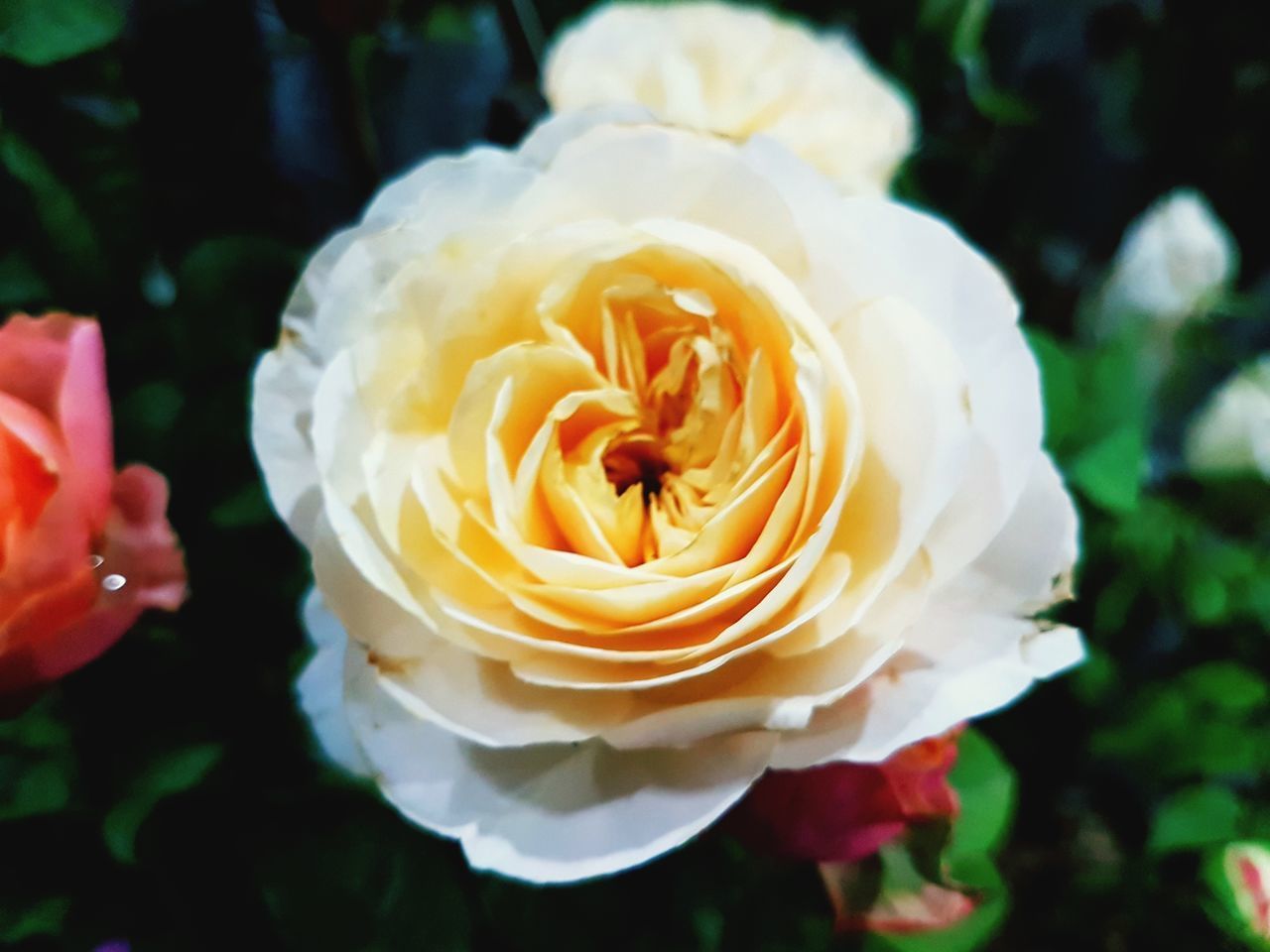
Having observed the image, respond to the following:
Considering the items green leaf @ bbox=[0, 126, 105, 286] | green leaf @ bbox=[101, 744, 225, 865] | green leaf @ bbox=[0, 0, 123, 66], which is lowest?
green leaf @ bbox=[101, 744, 225, 865]

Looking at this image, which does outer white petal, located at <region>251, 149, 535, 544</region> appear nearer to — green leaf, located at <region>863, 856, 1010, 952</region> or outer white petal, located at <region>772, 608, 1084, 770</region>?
outer white petal, located at <region>772, 608, 1084, 770</region>

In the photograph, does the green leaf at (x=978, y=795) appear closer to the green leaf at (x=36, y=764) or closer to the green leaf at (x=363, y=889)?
the green leaf at (x=363, y=889)

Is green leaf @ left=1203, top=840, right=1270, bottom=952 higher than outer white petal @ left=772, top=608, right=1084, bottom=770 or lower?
lower

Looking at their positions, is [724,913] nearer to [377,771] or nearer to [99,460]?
[377,771]

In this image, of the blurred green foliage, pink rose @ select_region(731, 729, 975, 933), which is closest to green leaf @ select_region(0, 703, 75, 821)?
the blurred green foliage

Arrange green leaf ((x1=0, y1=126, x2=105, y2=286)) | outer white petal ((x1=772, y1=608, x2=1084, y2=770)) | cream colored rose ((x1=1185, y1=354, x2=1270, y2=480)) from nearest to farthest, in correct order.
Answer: outer white petal ((x1=772, y1=608, x2=1084, y2=770))
green leaf ((x1=0, y1=126, x2=105, y2=286))
cream colored rose ((x1=1185, y1=354, x2=1270, y2=480))

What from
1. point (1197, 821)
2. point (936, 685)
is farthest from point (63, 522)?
point (1197, 821)

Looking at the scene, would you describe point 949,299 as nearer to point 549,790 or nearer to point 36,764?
point 549,790
